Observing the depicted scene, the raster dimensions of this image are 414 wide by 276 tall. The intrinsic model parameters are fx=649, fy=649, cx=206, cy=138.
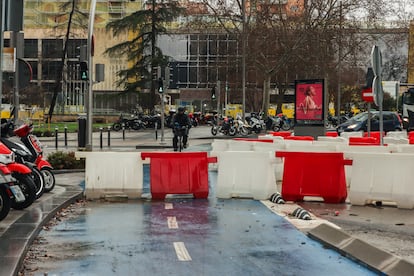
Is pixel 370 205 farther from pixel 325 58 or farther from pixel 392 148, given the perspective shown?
pixel 325 58

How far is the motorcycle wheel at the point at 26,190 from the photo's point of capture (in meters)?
9.77

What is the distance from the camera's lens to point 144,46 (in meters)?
54.9

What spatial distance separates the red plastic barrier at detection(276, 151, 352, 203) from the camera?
11344mm

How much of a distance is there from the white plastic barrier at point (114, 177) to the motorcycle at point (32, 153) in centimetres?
80

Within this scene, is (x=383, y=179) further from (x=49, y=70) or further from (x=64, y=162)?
(x=49, y=70)

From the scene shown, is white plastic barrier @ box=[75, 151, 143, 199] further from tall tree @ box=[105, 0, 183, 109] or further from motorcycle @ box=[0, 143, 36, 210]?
tall tree @ box=[105, 0, 183, 109]

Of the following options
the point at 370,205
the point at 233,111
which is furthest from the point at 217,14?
the point at 370,205

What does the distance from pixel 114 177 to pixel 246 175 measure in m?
2.38

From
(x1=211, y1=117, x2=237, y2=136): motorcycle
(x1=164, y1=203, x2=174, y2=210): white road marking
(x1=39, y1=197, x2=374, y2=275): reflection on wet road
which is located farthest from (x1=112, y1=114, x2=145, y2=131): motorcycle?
(x1=39, y1=197, x2=374, y2=275): reflection on wet road

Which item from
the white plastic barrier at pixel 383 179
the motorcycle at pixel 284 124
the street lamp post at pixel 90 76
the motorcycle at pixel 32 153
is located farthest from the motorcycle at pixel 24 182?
the motorcycle at pixel 284 124

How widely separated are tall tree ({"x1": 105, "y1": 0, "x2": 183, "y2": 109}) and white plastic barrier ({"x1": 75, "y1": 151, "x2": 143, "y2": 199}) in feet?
137

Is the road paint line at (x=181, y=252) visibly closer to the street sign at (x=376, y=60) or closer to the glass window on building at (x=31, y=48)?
the street sign at (x=376, y=60)

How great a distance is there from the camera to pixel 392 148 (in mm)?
14469

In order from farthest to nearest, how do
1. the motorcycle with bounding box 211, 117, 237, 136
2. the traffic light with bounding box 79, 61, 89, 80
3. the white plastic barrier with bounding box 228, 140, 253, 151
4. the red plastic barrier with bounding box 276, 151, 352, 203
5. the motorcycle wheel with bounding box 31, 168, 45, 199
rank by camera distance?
1. the motorcycle with bounding box 211, 117, 237, 136
2. the traffic light with bounding box 79, 61, 89, 80
3. the white plastic barrier with bounding box 228, 140, 253, 151
4. the red plastic barrier with bounding box 276, 151, 352, 203
5. the motorcycle wheel with bounding box 31, 168, 45, 199
